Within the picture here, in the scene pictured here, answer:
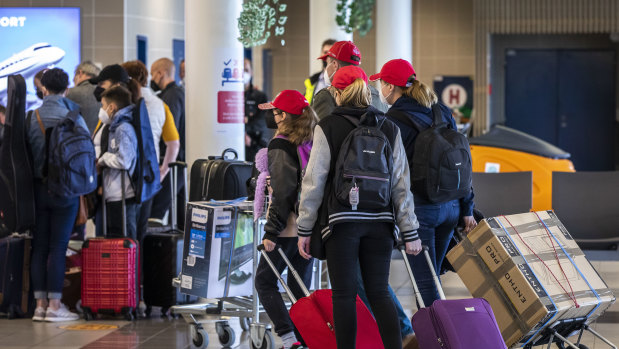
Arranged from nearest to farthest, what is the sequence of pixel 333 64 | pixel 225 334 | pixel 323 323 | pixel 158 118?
1. pixel 323 323
2. pixel 333 64
3. pixel 225 334
4. pixel 158 118

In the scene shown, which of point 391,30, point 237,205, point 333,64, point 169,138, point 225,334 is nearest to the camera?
point 333,64

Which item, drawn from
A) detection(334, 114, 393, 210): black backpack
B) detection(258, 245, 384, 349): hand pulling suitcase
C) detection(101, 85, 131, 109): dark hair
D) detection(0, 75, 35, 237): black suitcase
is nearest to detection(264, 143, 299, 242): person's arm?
detection(258, 245, 384, 349): hand pulling suitcase

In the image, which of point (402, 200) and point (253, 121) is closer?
point (402, 200)

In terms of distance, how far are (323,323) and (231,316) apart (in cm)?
133

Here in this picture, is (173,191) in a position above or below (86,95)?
below

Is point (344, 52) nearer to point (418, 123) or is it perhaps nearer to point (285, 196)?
point (418, 123)

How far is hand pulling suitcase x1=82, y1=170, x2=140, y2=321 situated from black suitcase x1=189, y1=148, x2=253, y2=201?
2.26ft

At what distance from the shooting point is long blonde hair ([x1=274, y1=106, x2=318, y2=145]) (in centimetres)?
567

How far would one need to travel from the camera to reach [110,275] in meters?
7.40

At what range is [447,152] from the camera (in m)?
5.40

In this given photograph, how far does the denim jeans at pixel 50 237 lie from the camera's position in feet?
24.2

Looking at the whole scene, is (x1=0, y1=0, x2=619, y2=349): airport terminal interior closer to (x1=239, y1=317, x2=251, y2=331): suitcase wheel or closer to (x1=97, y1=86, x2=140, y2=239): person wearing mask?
(x1=239, y1=317, x2=251, y2=331): suitcase wheel

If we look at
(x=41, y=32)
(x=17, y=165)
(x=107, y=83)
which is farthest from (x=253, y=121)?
(x=17, y=165)

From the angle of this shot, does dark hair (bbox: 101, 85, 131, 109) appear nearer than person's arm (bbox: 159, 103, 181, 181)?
Yes
